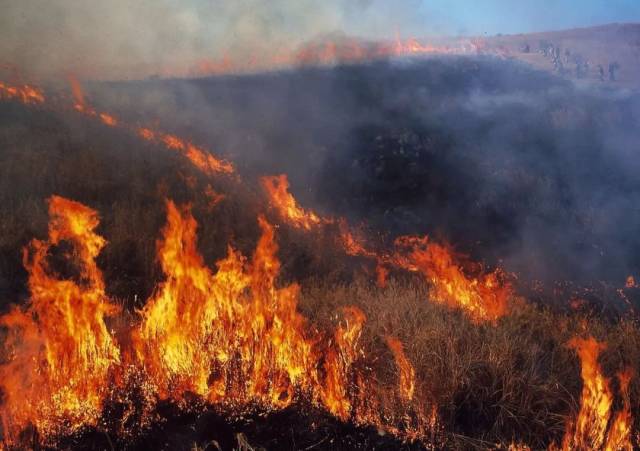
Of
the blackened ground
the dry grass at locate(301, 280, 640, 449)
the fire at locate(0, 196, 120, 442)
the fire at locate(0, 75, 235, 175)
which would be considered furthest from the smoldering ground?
the fire at locate(0, 196, 120, 442)

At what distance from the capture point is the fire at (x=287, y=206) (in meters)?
8.73

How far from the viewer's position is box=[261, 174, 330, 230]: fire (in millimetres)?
8727

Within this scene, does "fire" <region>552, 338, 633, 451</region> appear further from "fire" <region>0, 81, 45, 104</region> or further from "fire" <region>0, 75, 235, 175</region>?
"fire" <region>0, 81, 45, 104</region>

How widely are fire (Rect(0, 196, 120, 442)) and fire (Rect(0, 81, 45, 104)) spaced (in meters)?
9.65

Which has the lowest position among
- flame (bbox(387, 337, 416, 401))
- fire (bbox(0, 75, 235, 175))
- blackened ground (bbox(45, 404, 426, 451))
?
blackened ground (bbox(45, 404, 426, 451))

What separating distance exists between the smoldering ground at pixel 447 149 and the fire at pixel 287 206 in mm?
651

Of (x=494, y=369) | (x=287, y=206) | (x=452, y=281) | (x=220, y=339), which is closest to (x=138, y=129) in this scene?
(x=287, y=206)

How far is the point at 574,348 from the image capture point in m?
3.44

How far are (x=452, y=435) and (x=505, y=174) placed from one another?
9.15m

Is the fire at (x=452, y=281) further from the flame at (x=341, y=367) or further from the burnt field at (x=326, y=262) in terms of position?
the flame at (x=341, y=367)

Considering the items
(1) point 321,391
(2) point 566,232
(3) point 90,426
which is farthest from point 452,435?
(2) point 566,232

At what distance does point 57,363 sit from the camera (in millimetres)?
3023

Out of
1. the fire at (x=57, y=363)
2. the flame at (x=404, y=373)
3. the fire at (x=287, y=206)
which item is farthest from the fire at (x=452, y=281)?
the fire at (x=57, y=363)

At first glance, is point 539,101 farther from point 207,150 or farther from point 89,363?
Result: point 89,363
